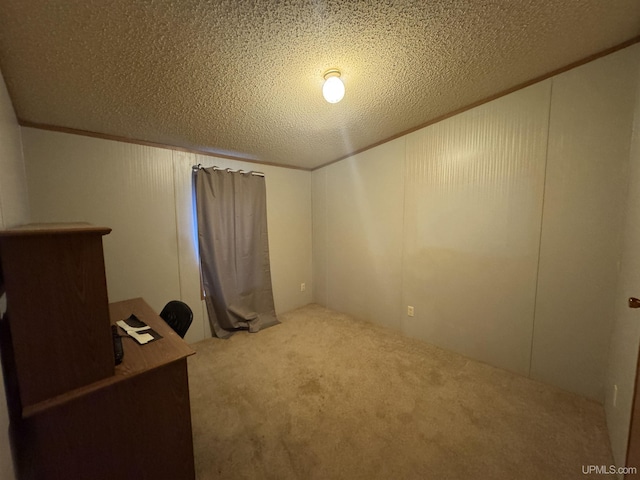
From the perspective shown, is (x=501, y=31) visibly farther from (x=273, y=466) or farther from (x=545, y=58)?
(x=273, y=466)

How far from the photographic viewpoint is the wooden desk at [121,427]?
0.84m

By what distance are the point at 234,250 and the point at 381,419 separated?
221 centimetres

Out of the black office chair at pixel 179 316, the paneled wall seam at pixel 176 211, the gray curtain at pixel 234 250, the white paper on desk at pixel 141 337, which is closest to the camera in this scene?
the white paper on desk at pixel 141 337

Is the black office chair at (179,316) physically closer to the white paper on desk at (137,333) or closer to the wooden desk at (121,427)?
the white paper on desk at (137,333)

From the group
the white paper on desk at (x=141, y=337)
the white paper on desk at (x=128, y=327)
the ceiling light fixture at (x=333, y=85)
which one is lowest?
the white paper on desk at (x=128, y=327)

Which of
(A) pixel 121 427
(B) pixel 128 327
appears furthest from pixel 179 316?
(A) pixel 121 427

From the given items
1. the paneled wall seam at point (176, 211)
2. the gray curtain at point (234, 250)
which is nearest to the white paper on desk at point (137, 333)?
the paneled wall seam at point (176, 211)

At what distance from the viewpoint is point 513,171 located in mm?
1865

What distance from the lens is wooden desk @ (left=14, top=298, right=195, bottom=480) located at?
2.77ft

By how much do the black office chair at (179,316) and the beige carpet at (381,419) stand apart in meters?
0.57

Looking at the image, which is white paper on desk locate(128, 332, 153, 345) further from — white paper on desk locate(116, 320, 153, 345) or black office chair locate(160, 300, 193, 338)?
black office chair locate(160, 300, 193, 338)

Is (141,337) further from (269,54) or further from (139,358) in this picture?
(269,54)

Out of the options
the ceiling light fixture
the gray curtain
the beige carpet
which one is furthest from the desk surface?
the ceiling light fixture

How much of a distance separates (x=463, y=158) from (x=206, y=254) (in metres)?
2.84
